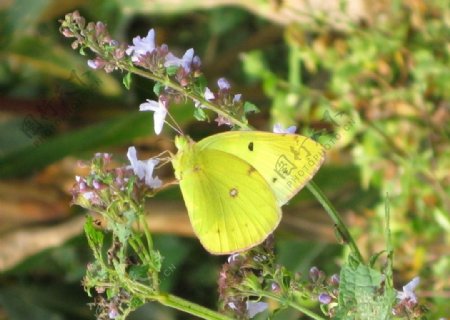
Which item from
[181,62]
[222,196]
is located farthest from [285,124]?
[181,62]

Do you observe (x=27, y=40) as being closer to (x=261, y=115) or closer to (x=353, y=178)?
(x=261, y=115)

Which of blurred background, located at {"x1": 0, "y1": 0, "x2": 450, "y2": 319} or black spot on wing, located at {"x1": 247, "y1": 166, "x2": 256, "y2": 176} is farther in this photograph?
blurred background, located at {"x1": 0, "y1": 0, "x2": 450, "y2": 319}

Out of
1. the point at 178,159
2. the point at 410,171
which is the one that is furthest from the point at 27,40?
the point at 178,159

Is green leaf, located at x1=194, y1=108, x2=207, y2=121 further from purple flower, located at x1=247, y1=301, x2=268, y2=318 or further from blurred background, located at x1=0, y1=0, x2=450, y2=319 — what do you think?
blurred background, located at x1=0, y1=0, x2=450, y2=319

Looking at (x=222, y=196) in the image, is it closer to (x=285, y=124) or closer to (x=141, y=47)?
(x=141, y=47)

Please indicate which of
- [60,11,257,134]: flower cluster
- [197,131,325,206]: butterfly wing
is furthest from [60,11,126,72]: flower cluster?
[197,131,325,206]: butterfly wing
